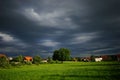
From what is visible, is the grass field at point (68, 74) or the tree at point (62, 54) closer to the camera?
the grass field at point (68, 74)

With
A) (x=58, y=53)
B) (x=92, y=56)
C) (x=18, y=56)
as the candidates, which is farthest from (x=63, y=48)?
(x=18, y=56)

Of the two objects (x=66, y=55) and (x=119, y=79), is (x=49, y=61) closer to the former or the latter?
(x=66, y=55)

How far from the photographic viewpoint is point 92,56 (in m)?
191

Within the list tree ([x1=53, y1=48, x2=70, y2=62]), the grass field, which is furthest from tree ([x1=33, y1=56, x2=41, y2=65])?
the grass field

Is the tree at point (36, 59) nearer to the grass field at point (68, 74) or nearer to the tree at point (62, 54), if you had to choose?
the tree at point (62, 54)

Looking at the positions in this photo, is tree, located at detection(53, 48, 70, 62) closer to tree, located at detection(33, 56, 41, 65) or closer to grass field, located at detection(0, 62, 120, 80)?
tree, located at detection(33, 56, 41, 65)

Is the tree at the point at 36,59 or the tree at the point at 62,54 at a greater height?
the tree at the point at 62,54

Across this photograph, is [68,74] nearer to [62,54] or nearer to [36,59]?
[36,59]

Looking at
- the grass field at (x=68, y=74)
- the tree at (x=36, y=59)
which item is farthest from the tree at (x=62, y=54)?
the grass field at (x=68, y=74)

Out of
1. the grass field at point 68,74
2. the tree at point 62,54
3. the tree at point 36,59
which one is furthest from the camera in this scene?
the tree at point 62,54

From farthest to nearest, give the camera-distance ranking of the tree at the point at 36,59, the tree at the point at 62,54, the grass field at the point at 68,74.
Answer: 1. the tree at the point at 62,54
2. the tree at the point at 36,59
3. the grass field at the point at 68,74

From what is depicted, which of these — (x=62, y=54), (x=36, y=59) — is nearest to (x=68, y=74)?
(x=36, y=59)

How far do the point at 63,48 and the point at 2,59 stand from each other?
114 m

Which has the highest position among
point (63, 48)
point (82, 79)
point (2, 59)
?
point (63, 48)
